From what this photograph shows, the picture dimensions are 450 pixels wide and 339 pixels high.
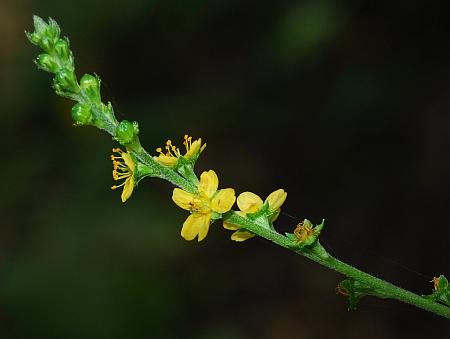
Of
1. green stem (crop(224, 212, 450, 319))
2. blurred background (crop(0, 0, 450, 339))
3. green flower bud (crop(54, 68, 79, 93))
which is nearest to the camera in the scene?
green stem (crop(224, 212, 450, 319))

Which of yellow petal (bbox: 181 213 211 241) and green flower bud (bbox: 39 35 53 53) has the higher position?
green flower bud (bbox: 39 35 53 53)

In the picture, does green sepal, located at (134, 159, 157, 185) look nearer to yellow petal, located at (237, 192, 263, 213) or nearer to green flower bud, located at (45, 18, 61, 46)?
yellow petal, located at (237, 192, 263, 213)

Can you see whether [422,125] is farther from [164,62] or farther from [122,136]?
[122,136]

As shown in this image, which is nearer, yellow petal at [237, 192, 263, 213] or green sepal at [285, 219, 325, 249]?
green sepal at [285, 219, 325, 249]

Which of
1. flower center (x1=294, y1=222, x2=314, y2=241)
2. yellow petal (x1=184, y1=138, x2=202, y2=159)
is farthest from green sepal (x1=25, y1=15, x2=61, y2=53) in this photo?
flower center (x1=294, y1=222, x2=314, y2=241)

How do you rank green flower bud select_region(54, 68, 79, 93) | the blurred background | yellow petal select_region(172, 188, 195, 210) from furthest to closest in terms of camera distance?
the blurred background < yellow petal select_region(172, 188, 195, 210) < green flower bud select_region(54, 68, 79, 93)

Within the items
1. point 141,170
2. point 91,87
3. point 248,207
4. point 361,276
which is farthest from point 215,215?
point 91,87
